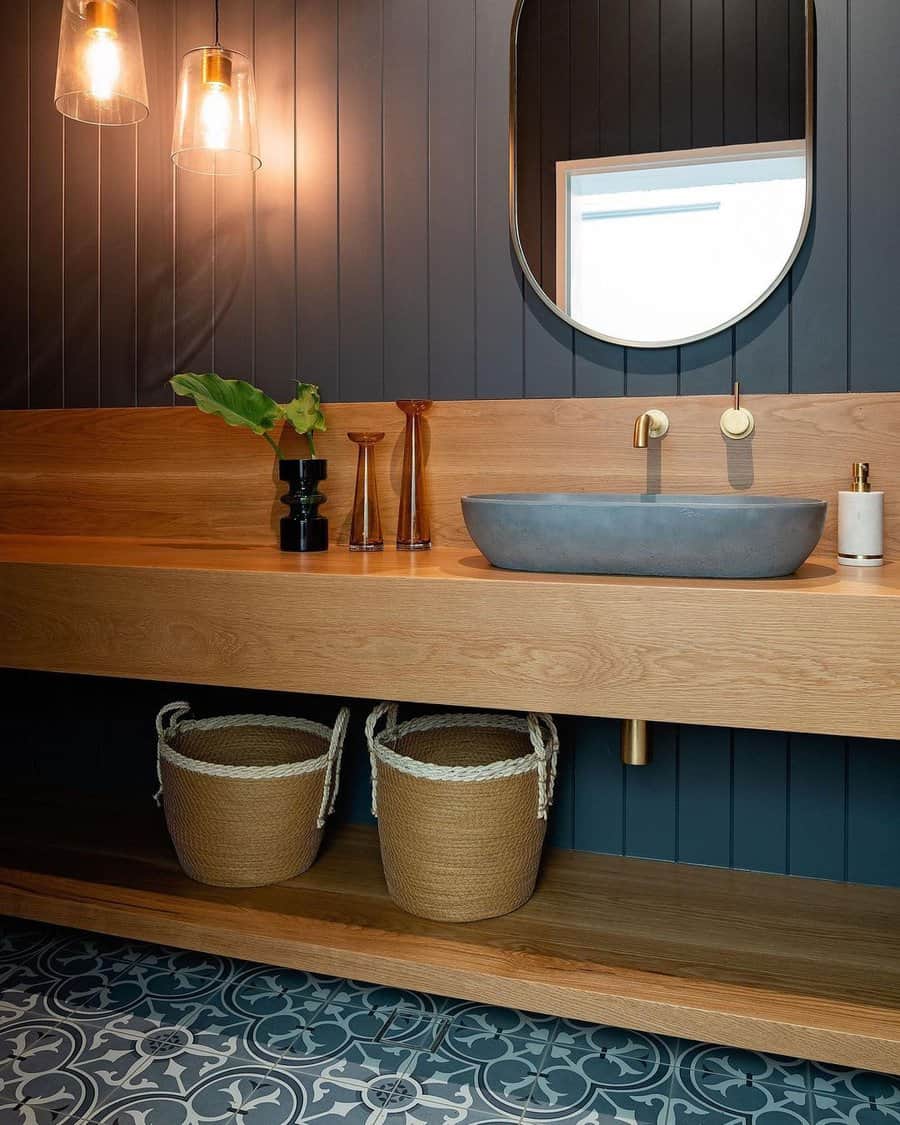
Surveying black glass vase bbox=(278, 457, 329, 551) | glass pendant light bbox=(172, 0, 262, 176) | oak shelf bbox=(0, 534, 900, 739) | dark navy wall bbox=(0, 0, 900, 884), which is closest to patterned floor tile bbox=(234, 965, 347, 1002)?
dark navy wall bbox=(0, 0, 900, 884)

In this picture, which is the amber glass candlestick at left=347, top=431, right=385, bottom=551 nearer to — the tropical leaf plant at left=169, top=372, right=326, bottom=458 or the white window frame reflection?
the tropical leaf plant at left=169, top=372, right=326, bottom=458

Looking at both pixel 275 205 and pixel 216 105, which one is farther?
pixel 275 205

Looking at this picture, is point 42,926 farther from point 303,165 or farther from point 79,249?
point 303,165

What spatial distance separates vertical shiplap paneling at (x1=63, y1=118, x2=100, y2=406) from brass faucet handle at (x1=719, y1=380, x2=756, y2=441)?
56.6 inches

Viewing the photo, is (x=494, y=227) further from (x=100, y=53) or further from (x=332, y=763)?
(x=332, y=763)

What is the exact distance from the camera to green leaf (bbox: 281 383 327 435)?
6.32 ft

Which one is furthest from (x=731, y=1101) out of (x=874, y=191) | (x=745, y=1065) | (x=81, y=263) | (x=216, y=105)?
(x=81, y=263)

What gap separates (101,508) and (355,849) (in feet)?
3.25

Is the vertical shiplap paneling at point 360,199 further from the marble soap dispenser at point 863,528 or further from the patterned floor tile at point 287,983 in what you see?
the patterned floor tile at point 287,983

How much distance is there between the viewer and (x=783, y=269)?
1.74 m

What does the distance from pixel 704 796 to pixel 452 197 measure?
130 cm

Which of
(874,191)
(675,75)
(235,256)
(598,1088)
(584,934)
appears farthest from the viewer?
(235,256)

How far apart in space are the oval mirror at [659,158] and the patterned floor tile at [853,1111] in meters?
1.29

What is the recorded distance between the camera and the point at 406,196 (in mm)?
2000
